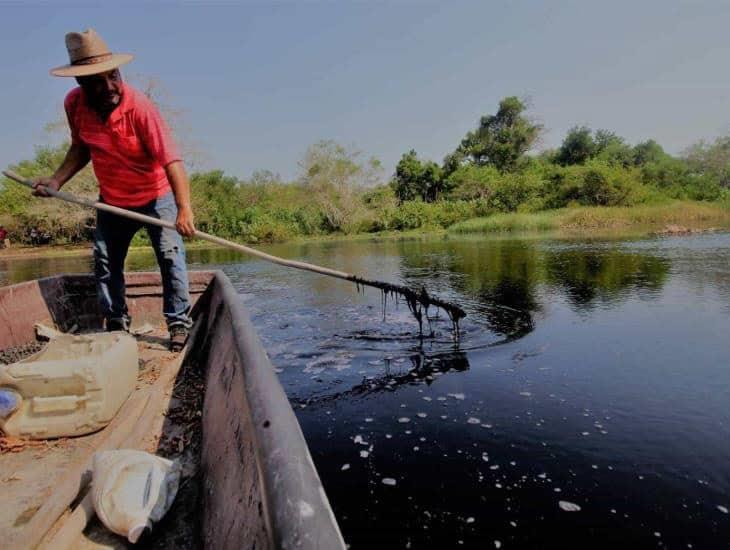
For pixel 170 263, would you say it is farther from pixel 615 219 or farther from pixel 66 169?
pixel 615 219

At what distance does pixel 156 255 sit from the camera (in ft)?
10.3

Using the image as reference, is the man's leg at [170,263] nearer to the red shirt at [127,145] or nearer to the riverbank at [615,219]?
the red shirt at [127,145]

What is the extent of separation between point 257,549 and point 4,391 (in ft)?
5.19

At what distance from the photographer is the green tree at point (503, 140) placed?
45.1 m

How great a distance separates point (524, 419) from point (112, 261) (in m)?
3.11

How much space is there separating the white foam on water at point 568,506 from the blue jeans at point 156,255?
2.51 m

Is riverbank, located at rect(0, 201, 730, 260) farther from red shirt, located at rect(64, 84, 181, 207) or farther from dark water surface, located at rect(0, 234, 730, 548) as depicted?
red shirt, located at rect(64, 84, 181, 207)

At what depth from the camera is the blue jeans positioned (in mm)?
3047

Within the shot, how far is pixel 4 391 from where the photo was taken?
179 centimetres

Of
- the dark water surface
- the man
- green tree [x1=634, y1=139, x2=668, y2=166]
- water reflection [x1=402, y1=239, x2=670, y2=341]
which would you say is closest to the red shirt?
the man

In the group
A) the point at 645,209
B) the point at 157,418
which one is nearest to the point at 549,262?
the point at 157,418

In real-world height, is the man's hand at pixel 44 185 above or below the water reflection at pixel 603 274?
above

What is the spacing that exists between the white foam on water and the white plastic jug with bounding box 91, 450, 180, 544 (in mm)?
1801

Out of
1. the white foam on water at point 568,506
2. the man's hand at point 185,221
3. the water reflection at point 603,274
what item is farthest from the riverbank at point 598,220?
the white foam on water at point 568,506
